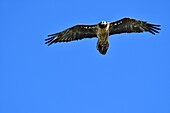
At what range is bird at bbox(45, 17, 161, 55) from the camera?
2359cm

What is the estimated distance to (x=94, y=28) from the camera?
24.2m

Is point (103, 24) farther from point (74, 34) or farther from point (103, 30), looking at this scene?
point (74, 34)

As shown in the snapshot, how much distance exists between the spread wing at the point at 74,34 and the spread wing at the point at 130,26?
102 cm

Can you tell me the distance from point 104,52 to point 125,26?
192 cm

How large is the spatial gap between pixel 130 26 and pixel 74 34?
2.91m

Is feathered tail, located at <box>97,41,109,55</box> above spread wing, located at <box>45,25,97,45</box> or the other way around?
the other way around

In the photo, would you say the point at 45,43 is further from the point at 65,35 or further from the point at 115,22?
the point at 115,22

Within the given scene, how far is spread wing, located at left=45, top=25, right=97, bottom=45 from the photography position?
24391mm

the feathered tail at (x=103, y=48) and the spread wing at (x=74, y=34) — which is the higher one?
the spread wing at (x=74, y=34)

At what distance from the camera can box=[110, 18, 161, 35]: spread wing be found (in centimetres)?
2411

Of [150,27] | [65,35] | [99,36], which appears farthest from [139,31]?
[65,35]

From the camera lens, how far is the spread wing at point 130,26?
24109mm

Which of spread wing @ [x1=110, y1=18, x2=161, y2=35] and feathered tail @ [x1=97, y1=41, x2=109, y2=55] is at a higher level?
spread wing @ [x1=110, y1=18, x2=161, y2=35]

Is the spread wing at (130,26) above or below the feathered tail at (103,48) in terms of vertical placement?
above
